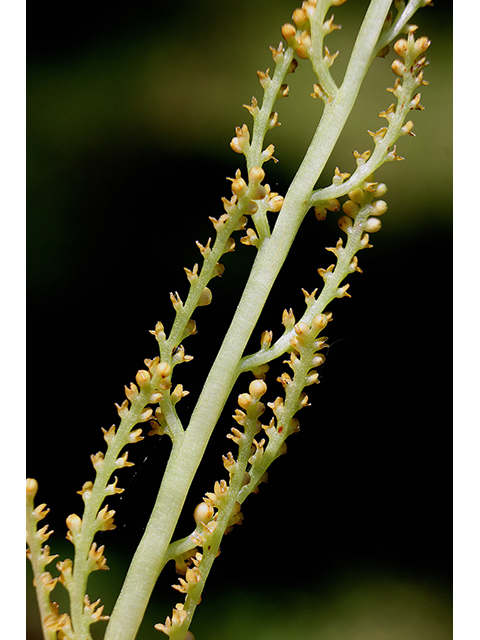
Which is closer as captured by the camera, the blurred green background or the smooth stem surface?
the smooth stem surface

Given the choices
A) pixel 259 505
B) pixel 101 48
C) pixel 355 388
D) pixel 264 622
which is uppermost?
pixel 101 48

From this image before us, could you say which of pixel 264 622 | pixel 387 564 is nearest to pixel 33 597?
pixel 264 622

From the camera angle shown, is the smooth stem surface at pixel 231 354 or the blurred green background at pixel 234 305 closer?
the smooth stem surface at pixel 231 354

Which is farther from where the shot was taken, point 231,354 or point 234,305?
point 234,305

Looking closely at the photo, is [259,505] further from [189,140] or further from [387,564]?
[189,140]
